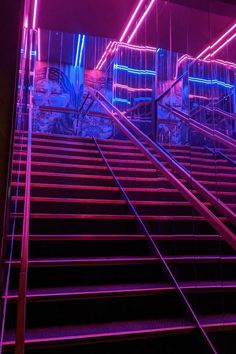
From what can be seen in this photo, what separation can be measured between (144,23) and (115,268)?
4.91 meters

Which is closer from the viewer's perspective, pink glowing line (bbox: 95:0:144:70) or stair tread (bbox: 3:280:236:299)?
stair tread (bbox: 3:280:236:299)

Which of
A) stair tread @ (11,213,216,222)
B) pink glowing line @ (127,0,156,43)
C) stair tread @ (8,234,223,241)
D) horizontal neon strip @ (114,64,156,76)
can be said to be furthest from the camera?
horizontal neon strip @ (114,64,156,76)

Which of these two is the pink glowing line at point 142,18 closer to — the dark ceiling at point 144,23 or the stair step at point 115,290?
the dark ceiling at point 144,23

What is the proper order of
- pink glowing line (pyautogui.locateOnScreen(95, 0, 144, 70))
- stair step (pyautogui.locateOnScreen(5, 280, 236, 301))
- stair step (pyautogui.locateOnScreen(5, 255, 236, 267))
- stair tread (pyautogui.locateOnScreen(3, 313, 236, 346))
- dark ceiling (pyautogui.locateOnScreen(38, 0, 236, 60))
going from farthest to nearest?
1. pink glowing line (pyautogui.locateOnScreen(95, 0, 144, 70))
2. dark ceiling (pyautogui.locateOnScreen(38, 0, 236, 60))
3. stair step (pyautogui.locateOnScreen(5, 255, 236, 267))
4. stair step (pyautogui.locateOnScreen(5, 280, 236, 301))
5. stair tread (pyautogui.locateOnScreen(3, 313, 236, 346))

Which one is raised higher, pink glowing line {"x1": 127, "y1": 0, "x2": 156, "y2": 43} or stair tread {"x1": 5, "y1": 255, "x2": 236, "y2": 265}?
pink glowing line {"x1": 127, "y1": 0, "x2": 156, "y2": 43}

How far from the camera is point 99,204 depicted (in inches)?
147

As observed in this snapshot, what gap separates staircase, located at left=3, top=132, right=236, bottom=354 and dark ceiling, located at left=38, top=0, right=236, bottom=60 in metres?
2.74

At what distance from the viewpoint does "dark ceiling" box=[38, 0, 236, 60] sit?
5.55 m

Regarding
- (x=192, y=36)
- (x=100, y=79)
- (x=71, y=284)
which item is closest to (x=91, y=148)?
(x=192, y=36)

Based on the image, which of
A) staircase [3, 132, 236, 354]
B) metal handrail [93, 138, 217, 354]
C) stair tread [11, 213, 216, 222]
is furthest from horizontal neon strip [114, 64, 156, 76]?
stair tread [11, 213, 216, 222]

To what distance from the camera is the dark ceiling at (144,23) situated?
5.55m

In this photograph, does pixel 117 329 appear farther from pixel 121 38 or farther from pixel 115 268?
pixel 121 38

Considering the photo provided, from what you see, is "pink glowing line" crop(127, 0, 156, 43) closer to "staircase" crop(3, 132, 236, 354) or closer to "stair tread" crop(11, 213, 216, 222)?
"staircase" crop(3, 132, 236, 354)

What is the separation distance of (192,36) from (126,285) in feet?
16.2
